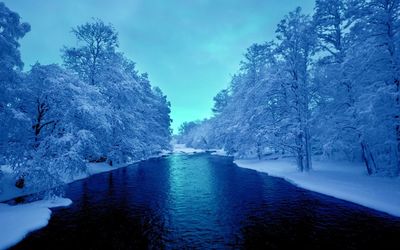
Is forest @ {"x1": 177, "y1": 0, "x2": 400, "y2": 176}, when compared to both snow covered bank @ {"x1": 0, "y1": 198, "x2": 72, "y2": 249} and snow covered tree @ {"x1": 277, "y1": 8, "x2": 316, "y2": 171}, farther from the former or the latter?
snow covered bank @ {"x1": 0, "y1": 198, "x2": 72, "y2": 249}

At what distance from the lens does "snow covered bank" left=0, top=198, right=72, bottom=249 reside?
927 centimetres

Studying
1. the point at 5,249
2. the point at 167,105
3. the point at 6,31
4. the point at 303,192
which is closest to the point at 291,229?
the point at 303,192

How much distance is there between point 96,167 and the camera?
28688mm

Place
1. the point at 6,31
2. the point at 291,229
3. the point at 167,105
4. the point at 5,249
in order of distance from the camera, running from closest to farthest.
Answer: the point at 5,249, the point at 291,229, the point at 6,31, the point at 167,105

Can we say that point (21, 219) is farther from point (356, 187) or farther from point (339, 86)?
point (339, 86)

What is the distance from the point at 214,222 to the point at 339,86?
16.2 meters

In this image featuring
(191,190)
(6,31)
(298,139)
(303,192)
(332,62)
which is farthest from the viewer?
(298,139)

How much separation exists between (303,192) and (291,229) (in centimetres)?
716

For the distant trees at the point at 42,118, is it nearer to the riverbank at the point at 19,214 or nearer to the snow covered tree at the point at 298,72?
the riverbank at the point at 19,214

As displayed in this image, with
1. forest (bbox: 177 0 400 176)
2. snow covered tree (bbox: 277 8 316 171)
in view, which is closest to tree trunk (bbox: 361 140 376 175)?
forest (bbox: 177 0 400 176)

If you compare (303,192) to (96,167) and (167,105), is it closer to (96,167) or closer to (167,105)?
(96,167)

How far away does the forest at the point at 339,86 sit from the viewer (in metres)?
15.5

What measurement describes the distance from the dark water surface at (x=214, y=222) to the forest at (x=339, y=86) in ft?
21.1

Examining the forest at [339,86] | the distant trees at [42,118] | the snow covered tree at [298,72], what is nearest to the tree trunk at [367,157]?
the forest at [339,86]
